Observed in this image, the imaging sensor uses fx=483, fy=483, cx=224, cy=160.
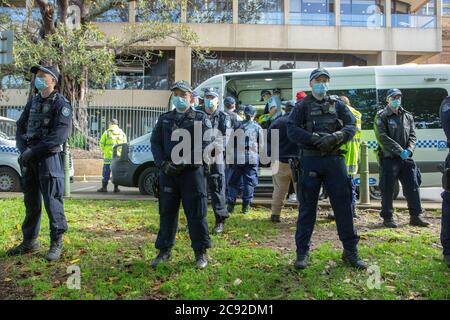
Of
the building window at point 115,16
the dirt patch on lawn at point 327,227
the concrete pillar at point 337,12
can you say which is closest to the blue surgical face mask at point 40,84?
the dirt patch on lawn at point 327,227

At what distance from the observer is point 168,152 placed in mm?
4875

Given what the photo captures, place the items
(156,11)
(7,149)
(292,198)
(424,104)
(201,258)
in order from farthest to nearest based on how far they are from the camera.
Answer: (156,11) → (7,149) → (424,104) → (292,198) → (201,258)

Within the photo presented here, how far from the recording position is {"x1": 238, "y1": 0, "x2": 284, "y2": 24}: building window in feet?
89.2

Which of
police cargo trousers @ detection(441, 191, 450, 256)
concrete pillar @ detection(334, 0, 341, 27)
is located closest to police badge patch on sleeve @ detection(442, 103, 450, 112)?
police cargo trousers @ detection(441, 191, 450, 256)

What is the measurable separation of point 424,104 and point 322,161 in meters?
5.67

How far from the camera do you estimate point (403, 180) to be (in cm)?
691

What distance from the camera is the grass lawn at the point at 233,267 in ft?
13.6

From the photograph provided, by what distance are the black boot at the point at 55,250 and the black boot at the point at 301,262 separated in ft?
8.16

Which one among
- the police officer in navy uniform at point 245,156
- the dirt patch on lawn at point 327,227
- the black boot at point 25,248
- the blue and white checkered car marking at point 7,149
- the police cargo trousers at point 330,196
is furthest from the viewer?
the blue and white checkered car marking at point 7,149

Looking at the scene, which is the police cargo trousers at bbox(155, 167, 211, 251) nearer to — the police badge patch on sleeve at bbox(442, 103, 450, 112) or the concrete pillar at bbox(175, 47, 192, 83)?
the police badge patch on sleeve at bbox(442, 103, 450, 112)

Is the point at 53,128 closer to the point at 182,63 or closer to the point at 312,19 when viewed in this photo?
the point at 182,63

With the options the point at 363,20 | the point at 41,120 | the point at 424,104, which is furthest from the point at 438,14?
the point at 41,120

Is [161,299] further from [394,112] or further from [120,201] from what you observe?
[120,201]

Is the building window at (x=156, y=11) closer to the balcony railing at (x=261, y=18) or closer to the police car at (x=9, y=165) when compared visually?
the police car at (x=9, y=165)
